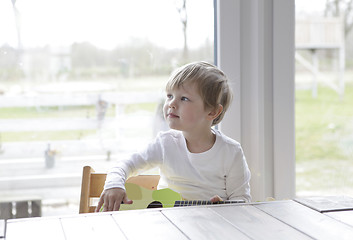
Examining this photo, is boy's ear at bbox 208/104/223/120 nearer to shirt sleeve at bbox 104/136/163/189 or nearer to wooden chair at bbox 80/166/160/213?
shirt sleeve at bbox 104/136/163/189

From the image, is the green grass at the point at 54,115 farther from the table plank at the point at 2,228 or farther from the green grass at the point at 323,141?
the table plank at the point at 2,228

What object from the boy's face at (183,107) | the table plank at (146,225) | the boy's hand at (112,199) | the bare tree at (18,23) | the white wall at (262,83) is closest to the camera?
the table plank at (146,225)

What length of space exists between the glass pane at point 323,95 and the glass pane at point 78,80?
38cm

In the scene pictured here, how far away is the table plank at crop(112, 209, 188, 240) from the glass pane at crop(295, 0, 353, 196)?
3.71 feet

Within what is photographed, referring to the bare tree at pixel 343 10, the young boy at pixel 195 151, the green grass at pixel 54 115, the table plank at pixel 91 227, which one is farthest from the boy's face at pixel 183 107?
the bare tree at pixel 343 10

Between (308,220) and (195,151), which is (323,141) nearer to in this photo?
(195,151)

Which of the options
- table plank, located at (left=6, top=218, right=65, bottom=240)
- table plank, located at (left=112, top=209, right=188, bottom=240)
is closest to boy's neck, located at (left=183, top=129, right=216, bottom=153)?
table plank, located at (left=112, top=209, right=188, bottom=240)

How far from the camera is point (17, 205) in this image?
191 cm

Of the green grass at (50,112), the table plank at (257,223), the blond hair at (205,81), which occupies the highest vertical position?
the blond hair at (205,81)

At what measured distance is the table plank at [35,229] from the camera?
940mm

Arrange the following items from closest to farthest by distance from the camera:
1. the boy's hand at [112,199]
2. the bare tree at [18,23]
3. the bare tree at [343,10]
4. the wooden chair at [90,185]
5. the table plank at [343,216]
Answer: the table plank at [343,216]
the boy's hand at [112,199]
the wooden chair at [90,185]
the bare tree at [18,23]
the bare tree at [343,10]

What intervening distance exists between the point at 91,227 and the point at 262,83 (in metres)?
1.12

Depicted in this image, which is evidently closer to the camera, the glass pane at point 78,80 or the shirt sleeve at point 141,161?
the shirt sleeve at point 141,161

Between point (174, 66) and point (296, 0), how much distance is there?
53 centimetres
